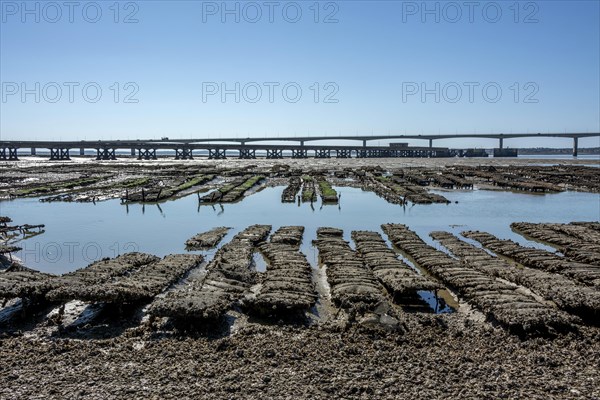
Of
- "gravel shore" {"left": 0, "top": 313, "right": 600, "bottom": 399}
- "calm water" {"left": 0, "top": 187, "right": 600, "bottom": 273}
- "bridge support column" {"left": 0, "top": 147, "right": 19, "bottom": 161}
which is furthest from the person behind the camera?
"bridge support column" {"left": 0, "top": 147, "right": 19, "bottom": 161}

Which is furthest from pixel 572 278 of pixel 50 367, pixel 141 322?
pixel 50 367

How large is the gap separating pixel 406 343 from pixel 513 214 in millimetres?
29947

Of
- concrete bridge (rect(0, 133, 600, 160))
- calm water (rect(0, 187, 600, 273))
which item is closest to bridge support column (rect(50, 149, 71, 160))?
concrete bridge (rect(0, 133, 600, 160))

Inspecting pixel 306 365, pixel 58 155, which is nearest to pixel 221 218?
pixel 306 365

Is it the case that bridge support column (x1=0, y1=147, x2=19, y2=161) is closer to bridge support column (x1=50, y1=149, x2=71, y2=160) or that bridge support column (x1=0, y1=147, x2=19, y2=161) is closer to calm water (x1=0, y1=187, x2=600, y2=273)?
bridge support column (x1=50, y1=149, x2=71, y2=160)

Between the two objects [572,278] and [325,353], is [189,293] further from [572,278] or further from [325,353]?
[572,278]

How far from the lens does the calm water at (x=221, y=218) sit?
26484mm

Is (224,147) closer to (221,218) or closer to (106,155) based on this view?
(106,155)

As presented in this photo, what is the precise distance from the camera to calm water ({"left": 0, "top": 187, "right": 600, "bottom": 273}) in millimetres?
26484

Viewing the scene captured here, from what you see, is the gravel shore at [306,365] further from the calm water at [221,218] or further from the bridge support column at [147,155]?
the bridge support column at [147,155]

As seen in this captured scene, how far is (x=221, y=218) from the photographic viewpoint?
36.7m

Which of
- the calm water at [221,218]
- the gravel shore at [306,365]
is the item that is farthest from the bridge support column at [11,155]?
the gravel shore at [306,365]

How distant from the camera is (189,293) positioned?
1570cm

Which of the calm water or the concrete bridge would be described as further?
the concrete bridge
